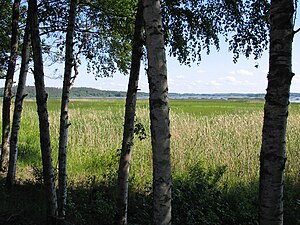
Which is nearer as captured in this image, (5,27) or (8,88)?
(8,88)

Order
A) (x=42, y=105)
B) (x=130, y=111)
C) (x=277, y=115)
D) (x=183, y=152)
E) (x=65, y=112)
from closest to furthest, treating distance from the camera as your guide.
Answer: (x=277, y=115) < (x=42, y=105) < (x=130, y=111) < (x=65, y=112) < (x=183, y=152)

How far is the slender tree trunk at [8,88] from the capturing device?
7.77m

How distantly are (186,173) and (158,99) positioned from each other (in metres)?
5.44

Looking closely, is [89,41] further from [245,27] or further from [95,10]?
[245,27]

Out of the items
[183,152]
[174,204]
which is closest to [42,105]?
A: [174,204]

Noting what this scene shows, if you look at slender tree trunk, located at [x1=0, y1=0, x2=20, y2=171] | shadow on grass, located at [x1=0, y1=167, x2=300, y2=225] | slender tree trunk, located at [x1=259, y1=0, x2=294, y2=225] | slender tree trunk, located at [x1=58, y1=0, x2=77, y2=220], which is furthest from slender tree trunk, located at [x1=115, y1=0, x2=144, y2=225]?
slender tree trunk, located at [x1=0, y1=0, x2=20, y2=171]

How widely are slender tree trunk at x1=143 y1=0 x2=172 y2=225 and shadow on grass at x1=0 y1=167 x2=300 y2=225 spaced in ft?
8.22

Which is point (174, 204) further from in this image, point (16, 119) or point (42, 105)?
point (16, 119)

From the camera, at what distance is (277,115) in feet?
8.90

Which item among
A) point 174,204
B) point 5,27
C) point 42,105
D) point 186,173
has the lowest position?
point 174,204

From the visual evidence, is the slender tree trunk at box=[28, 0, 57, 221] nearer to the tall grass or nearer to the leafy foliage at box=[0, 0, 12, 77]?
the tall grass

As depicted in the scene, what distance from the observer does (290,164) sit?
805cm

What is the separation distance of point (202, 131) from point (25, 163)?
Answer: 18.1ft

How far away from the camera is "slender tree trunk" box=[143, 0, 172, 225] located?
2953 mm
